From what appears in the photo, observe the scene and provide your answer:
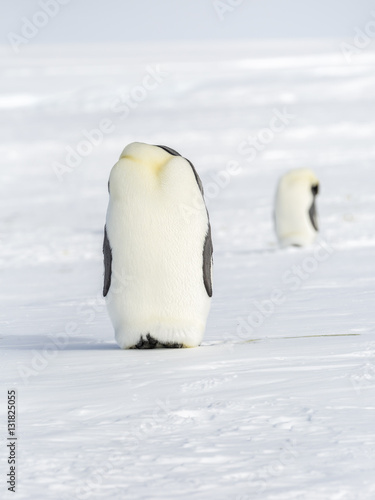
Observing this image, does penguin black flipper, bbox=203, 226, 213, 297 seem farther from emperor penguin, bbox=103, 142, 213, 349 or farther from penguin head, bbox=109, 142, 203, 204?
penguin head, bbox=109, 142, 203, 204

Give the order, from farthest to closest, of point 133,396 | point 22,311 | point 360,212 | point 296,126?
point 296,126
point 360,212
point 22,311
point 133,396

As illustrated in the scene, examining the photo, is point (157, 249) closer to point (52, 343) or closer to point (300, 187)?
point (52, 343)

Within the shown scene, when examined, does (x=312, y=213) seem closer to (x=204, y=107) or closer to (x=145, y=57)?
(x=204, y=107)

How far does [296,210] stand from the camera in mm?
11648

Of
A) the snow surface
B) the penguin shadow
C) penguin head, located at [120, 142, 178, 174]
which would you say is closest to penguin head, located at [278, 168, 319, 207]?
the snow surface

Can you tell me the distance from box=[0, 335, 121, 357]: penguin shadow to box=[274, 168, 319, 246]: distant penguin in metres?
7.11

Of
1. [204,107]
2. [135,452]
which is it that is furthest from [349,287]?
[204,107]

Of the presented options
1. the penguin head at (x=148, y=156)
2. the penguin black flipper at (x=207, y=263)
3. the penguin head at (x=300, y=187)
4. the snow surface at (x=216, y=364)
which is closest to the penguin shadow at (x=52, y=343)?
the snow surface at (x=216, y=364)

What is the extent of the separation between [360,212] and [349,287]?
7.88 meters

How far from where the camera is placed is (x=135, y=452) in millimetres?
2207

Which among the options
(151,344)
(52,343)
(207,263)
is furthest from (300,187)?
(151,344)

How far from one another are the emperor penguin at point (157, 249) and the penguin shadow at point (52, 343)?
227mm

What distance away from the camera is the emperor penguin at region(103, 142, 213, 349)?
3.82 meters

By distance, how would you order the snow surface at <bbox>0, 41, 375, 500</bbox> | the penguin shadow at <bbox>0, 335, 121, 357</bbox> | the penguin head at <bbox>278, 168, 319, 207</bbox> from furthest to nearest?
the penguin head at <bbox>278, 168, 319, 207</bbox>, the penguin shadow at <bbox>0, 335, 121, 357</bbox>, the snow surface at <bbox>0, 41, 375, 500</bbox>
